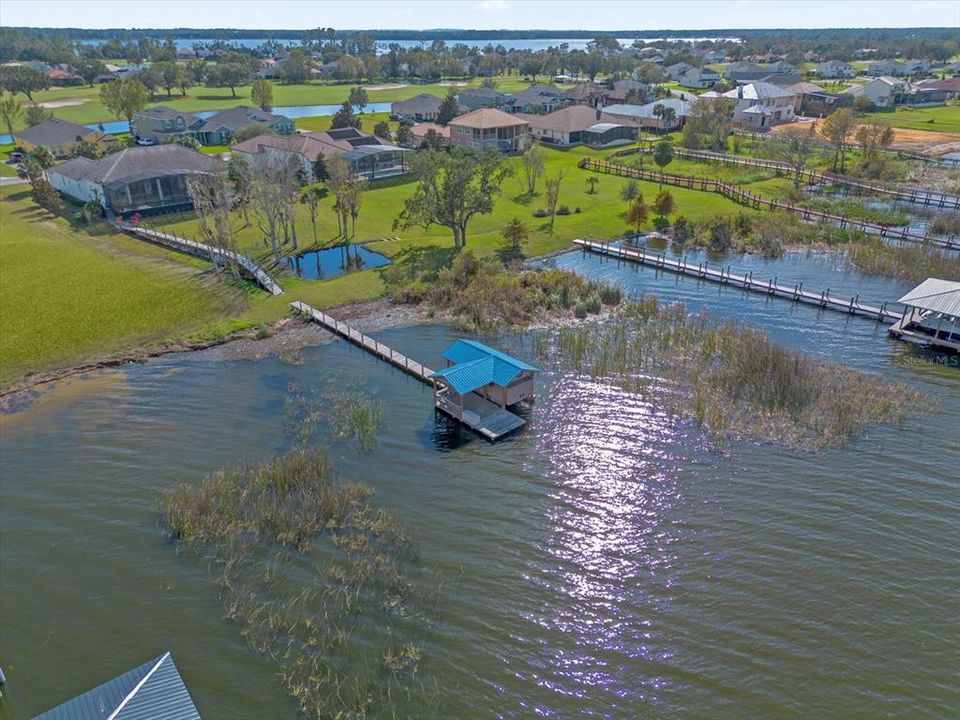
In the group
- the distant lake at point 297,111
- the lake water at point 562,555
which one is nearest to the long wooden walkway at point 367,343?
the lake water at point 562,555

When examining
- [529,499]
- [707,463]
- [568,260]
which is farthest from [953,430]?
[568,260]

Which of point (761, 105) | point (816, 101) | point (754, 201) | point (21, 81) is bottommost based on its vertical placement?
point (754, 201)

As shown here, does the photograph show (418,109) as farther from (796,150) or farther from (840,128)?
(840,128)

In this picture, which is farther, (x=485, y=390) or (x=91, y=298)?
(x=91, y=298)

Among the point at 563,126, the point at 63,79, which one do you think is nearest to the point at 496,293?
the point at 563,126

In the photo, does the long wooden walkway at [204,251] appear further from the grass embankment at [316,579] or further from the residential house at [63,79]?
the residential house at [63,79]

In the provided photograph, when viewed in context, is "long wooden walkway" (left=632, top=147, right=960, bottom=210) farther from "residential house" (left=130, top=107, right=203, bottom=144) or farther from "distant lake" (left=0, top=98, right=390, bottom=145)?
"distant lake" (left=0, top=98, right=390, bottom=145)

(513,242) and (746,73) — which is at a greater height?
(746,73)
